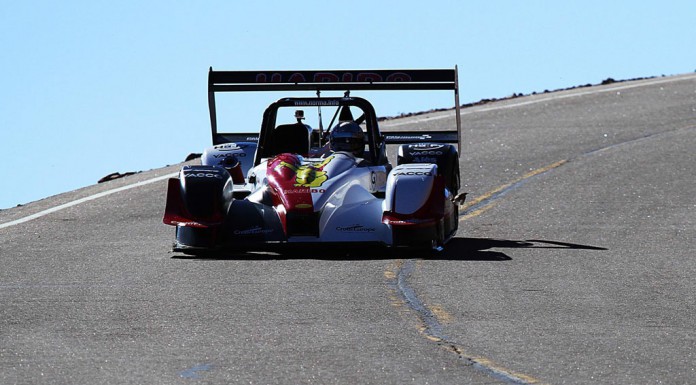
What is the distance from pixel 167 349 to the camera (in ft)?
28.8

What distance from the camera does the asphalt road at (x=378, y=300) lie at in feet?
27.0

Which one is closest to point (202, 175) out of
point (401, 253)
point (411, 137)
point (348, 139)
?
point (348, 139)

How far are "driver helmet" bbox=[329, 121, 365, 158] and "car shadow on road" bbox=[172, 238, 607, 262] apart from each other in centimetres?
162

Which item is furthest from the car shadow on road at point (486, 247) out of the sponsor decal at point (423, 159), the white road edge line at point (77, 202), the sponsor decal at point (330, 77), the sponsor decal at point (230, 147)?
the white road edge line at point (77, 202)

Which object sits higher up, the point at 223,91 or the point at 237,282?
the point at 223,91

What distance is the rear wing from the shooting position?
16938mm

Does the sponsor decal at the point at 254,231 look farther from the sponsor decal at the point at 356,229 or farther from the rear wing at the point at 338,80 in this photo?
the rear wing at the point at 338,80

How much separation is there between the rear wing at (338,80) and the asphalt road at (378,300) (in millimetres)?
1849

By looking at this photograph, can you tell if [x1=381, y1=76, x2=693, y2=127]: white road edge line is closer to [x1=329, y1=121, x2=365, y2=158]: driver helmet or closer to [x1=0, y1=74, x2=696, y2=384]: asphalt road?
[x1=0, y1=74, x2=696, y2=384]: asphalt road

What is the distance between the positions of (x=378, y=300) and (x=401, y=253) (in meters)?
3.42

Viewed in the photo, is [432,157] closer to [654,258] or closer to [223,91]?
[223,91]

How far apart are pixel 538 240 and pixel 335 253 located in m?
2.61

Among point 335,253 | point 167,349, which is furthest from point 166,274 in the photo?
point 167,349

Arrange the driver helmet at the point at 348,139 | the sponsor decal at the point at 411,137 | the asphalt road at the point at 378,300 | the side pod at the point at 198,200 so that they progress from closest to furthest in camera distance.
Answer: the asphalt road at the point at 378,300, the side pod at the point at 198,200, the driver helmet at the point at 348,139, the sponsor decal at the point at 411,137
